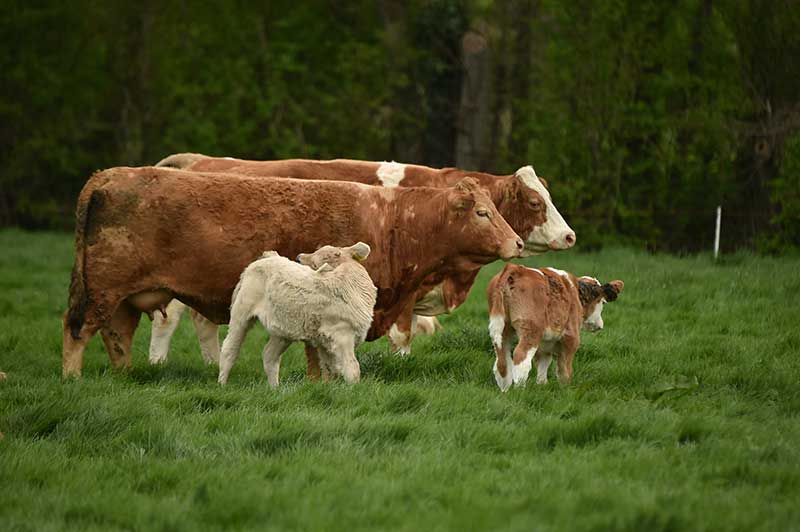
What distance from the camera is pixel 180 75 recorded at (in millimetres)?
27141

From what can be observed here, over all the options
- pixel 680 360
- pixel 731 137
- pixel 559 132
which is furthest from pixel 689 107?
pixel 680 360

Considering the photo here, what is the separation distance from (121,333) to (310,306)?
2.20 meters

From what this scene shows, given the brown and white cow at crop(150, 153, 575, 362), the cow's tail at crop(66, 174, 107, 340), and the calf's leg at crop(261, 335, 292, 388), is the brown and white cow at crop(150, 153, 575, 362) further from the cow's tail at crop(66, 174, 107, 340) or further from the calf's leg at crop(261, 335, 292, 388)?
the calf's leg at crop(261, 335, 292, 388)

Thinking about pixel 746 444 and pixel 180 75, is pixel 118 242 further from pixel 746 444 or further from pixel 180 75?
pixel 180 75

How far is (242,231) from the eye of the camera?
29.6 ft

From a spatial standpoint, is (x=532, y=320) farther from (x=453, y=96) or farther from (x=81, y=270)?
(x=453, y=96)

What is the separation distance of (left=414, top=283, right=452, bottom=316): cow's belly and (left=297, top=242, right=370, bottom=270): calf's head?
2.59 m

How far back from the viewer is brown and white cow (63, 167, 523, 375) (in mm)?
8914

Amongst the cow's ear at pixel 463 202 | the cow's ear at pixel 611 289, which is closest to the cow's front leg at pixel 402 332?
the cow's ear at pixel 463 202

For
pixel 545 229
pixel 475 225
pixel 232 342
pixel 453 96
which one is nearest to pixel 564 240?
pixel 545 229

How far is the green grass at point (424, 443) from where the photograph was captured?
17.9 ft

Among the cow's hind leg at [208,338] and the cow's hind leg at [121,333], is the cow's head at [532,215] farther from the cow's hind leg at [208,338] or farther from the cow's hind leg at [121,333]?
the cow's hind leg at [121,333]

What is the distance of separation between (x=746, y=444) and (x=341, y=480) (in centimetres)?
239

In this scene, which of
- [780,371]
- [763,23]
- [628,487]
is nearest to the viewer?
[628,487]
